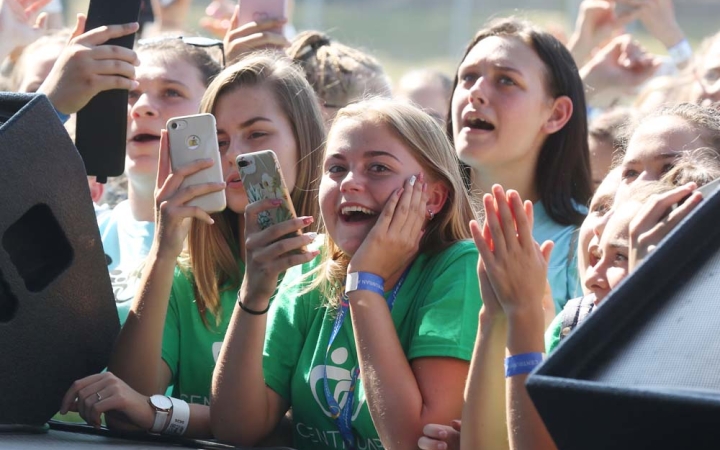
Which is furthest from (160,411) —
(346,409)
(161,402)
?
(346,409)

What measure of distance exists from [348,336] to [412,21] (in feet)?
55.4

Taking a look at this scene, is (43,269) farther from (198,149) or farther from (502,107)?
(502,107)

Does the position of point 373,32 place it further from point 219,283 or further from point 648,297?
point 648,297

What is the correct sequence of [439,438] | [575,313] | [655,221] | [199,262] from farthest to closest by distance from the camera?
[199,262]
[575,313]
[439,438]
[655,221]

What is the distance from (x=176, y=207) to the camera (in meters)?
2.29

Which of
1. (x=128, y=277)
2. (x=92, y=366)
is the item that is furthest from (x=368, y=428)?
(x=128, y=277)

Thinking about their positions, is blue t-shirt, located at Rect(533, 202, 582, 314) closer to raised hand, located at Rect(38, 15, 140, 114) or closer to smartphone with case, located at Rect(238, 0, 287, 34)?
smartphone with case, located at Rect(238, 0, 287, 34)

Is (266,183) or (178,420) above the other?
(266,183)

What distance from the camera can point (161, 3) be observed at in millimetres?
5223

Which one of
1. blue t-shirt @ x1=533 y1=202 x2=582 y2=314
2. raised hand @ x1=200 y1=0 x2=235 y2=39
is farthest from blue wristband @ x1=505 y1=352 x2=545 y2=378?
raised hand @ x1=200 y1=0 x2=235 y2=39

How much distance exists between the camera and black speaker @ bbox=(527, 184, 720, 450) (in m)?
1.13

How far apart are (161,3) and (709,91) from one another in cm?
285

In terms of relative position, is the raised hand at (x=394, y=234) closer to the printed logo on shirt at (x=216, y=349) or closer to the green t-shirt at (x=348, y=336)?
the green t-shirt at (x=348, y=336)

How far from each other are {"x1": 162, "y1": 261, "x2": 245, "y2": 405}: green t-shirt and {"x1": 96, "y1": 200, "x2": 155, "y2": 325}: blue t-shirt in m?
0.29
